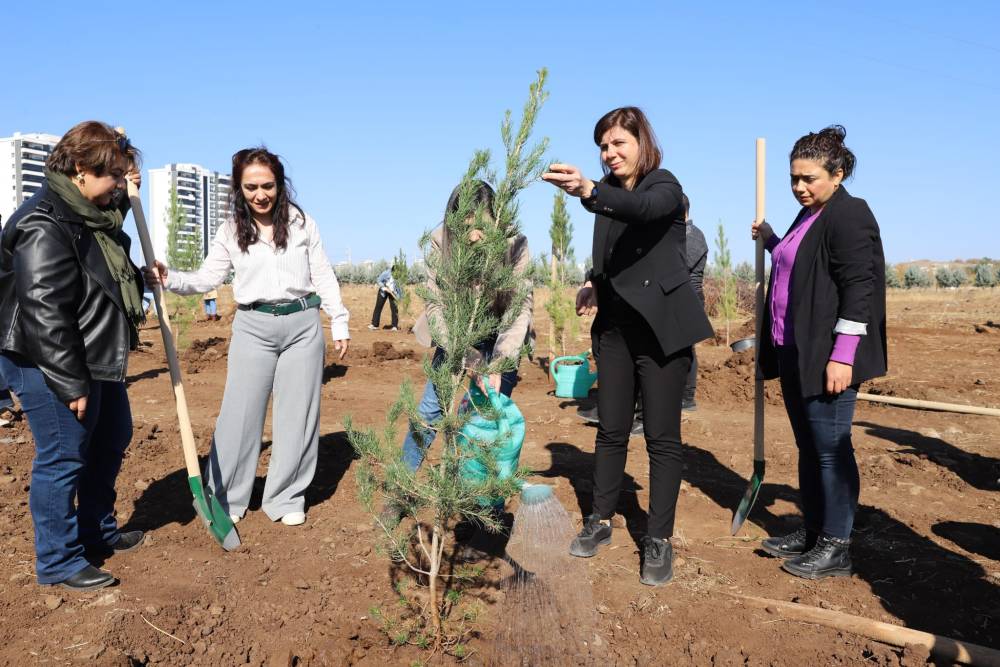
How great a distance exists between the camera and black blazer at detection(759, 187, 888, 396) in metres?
3.08

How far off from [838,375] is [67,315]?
314 cm

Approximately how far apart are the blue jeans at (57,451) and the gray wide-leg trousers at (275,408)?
626 mm

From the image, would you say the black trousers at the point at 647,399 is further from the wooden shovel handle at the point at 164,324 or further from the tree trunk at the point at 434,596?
the wooden shovel handle at the point at 164,324

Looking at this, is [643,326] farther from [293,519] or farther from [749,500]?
[293,519]

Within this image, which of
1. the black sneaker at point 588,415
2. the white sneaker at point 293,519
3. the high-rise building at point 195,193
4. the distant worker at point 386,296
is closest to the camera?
the white sneaker at point 293,519

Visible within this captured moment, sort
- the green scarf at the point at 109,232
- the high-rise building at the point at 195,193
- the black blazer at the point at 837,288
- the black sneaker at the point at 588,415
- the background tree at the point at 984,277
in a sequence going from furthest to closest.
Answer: the background tree at the point at 984,277 → the high-rise building at the point at 195,193 → the black sneaker at the point at 588,415 → the black blazer at the point at 837,288 → the green scarf at the point at 109,232

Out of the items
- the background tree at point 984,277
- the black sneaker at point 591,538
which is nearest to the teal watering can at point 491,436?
the black sneaker at point 591,538

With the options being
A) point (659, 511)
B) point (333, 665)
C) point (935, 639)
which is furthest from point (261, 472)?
point (935, 639)

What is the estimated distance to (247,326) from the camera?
3.88 metres

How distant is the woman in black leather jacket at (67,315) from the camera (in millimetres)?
2854

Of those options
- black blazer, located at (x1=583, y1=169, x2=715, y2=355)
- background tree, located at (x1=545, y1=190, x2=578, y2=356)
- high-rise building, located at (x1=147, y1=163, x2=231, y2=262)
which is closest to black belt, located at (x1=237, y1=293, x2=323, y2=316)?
black blazer, located at (x1=583, y1=169, x2=715, y2=355)

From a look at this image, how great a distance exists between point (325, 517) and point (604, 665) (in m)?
2.04

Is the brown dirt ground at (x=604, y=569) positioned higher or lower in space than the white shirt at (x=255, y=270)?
lower

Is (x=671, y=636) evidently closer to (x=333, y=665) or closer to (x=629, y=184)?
(x=333, y=665)
